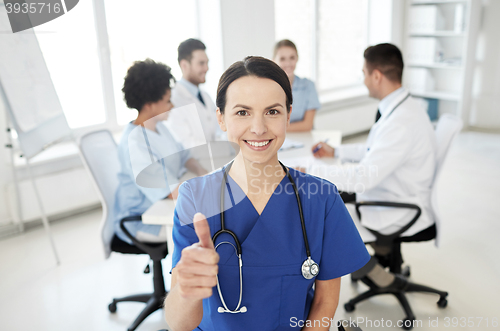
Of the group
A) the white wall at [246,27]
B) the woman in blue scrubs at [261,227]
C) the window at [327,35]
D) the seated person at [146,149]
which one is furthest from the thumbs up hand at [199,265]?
the window at [327,35]

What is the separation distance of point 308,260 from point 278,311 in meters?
0.16

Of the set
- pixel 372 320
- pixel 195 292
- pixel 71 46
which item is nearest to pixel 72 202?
pixel 71 46

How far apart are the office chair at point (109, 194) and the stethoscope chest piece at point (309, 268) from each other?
1.06 m

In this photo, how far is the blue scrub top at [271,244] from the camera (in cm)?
107

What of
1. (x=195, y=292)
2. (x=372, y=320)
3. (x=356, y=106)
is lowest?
(x=372, y=320)

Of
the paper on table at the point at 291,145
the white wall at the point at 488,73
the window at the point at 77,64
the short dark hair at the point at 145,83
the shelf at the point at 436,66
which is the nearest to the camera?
the short dark hair at the point at 145,83

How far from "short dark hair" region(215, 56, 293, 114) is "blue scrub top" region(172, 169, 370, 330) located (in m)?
0.23

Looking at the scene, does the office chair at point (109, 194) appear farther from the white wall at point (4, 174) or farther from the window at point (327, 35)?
the window at point (327, 35)

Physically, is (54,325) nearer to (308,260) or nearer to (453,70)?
(308,260)

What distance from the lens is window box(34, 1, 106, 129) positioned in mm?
3381

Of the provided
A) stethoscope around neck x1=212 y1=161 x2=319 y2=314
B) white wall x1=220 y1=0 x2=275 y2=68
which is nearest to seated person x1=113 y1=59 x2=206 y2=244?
stethoscope around neck x1=212 y1=161 x2=319 y2=314

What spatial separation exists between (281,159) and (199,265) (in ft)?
5.41

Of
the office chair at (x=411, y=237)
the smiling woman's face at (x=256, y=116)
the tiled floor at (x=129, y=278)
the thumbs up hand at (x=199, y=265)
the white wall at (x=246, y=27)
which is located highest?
the white wall at (x=246, y=27)

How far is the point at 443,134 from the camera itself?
2104mm
